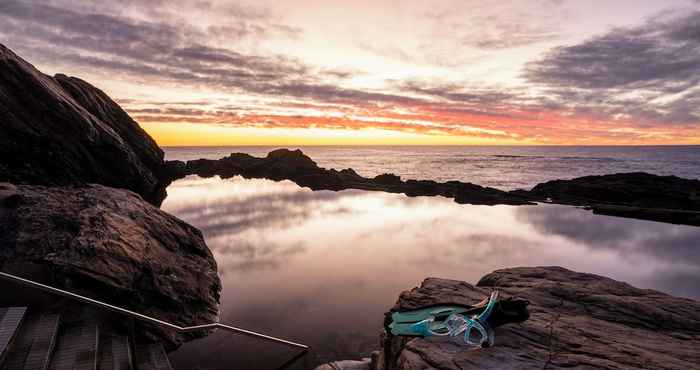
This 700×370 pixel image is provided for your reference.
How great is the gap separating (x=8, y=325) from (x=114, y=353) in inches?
69.1

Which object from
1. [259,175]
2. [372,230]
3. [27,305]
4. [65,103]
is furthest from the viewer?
[259,175]

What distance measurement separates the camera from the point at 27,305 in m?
6.79

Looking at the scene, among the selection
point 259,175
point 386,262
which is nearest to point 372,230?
point 386,262

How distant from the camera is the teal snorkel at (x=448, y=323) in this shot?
19.7ft

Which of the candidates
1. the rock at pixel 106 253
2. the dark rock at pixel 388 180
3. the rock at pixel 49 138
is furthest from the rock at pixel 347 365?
the dark rock at pixel 388 180

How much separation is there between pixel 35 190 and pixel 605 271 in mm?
26492

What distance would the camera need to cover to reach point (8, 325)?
19.7ft

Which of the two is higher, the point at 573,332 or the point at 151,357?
the point at 573,332

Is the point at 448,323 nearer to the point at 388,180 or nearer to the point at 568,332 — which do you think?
the point at 568,332

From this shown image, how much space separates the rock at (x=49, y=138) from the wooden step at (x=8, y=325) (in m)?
12.2

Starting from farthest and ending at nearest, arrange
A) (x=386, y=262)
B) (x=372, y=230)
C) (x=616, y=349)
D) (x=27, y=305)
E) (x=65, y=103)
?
(x=372, y=230) < (x=65, y=103) < (x=386, y=262) < (x=27, y=305) < (x=616, y=349)

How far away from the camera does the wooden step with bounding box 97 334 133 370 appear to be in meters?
6.39

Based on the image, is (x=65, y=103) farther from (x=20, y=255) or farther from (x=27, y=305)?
(x=27, y=305)

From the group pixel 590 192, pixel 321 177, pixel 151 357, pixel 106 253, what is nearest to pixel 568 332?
pixel 151 357
